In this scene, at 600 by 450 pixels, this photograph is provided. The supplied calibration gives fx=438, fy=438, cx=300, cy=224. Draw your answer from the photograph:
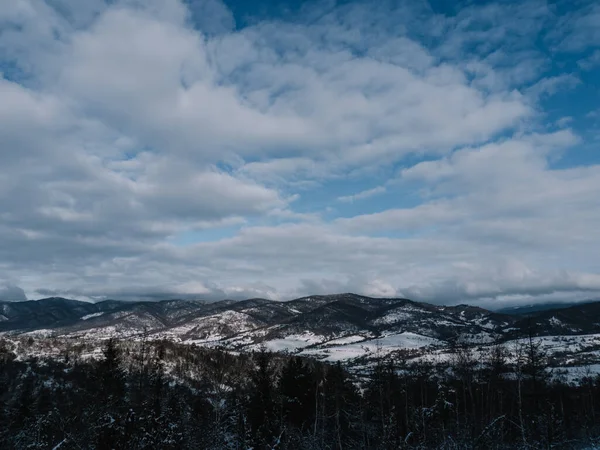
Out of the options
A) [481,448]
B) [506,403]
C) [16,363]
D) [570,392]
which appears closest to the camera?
[481,448]

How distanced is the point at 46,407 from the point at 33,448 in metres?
100

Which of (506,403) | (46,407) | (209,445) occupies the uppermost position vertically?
(209,445)

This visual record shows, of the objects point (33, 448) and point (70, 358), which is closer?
point (33, 448)

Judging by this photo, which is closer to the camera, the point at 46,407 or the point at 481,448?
the point at 481,448

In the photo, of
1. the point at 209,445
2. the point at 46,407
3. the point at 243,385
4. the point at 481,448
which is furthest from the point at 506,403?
the point at 46,407

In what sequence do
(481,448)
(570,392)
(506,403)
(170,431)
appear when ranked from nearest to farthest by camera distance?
(481,448) < (170,431) < (506,403) < (570,392)

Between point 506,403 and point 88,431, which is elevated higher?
point 88,431

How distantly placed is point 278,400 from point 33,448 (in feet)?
92.8

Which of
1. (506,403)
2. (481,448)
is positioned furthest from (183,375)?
(481,448)

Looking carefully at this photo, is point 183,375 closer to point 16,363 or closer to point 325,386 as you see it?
point 16,363

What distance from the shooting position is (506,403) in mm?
95875

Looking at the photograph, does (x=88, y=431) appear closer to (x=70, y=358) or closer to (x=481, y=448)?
(x=481, y=448)

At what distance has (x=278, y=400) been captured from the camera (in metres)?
59.2

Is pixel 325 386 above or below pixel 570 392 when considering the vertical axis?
above
